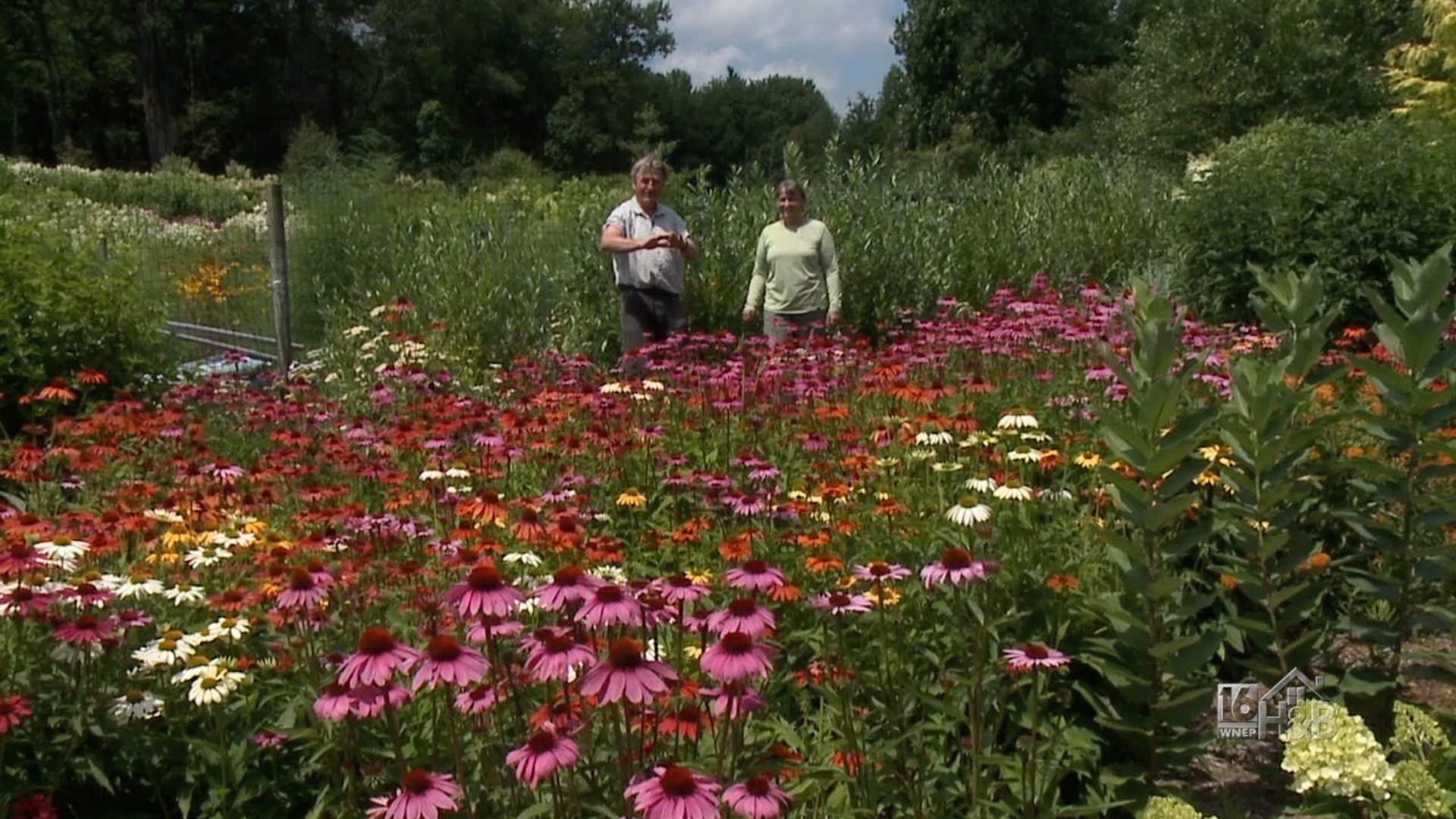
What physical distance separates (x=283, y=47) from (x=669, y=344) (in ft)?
142

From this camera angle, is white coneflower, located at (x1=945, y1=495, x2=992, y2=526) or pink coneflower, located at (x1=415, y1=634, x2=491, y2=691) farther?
white coneflower, located at (x1=945, y1=495, x2=992, y2=526)

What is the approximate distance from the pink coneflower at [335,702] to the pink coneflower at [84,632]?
623 mm

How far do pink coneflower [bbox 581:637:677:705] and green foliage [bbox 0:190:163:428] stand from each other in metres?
4.69

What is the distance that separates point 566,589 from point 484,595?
12 cm

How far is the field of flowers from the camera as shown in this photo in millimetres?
1728

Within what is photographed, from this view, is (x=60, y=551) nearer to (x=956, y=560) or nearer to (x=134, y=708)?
(x=134, y=708)

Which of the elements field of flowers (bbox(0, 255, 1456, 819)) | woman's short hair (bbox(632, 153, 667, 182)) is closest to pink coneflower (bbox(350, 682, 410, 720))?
field of flowers (bbox(0, 255, 1456, 819))

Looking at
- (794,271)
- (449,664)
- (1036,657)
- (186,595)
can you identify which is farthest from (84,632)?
(794,271)

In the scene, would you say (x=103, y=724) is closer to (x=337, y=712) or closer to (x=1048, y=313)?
(x=337, y=712)

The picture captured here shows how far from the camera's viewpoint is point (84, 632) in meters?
2.05

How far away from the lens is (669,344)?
5102mm

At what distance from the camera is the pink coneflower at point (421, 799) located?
1.48 m

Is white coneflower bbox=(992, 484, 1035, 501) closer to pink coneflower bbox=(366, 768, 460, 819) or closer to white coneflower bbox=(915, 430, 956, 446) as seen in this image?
white coneflower bbox=(915, 430, 956, 446)

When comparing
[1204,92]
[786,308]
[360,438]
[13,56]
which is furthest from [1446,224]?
[13,56]
